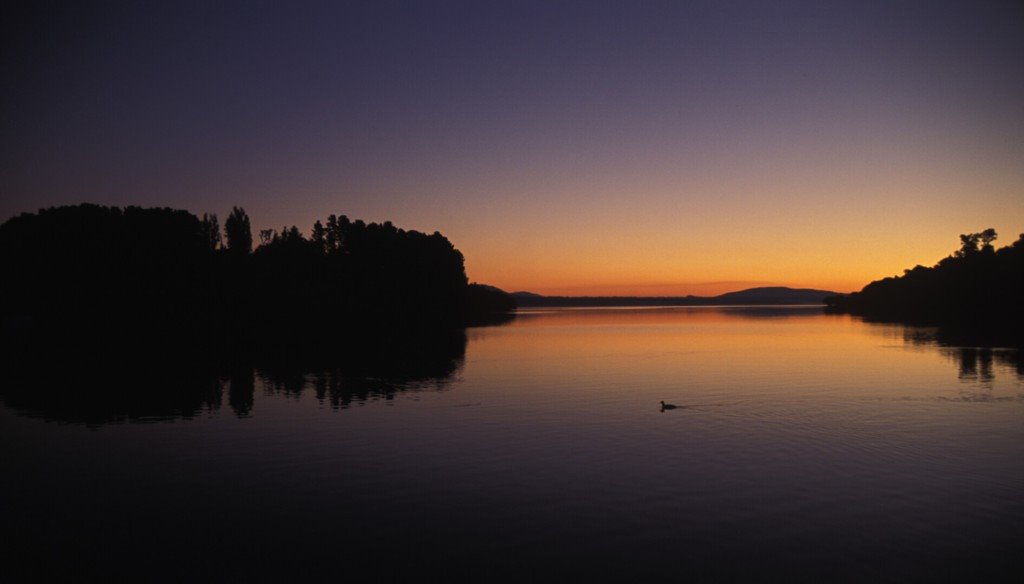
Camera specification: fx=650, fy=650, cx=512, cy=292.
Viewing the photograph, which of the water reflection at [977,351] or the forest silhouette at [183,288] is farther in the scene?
the forest silhouette at [183,288]

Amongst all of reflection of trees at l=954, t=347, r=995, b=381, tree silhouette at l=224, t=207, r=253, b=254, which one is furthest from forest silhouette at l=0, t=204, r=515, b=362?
reflection of trees at l=954, t=347, r=995, b=381

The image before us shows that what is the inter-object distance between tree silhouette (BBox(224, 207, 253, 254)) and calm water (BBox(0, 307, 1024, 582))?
94.8 m

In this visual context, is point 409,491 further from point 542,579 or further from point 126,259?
point 126,259

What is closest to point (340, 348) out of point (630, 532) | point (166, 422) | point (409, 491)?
point (166, 422)

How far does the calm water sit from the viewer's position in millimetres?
20219

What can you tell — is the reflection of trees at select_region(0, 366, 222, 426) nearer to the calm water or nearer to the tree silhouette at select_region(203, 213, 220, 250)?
the calm water

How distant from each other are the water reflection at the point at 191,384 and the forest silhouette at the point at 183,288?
10102mm

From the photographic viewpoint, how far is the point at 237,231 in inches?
5925

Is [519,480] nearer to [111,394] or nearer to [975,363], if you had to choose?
[111,394]

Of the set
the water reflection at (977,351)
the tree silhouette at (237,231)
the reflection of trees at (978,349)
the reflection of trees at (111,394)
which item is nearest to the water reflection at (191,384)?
the reflection of trees at (111,394)

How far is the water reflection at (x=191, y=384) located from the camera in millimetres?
47062

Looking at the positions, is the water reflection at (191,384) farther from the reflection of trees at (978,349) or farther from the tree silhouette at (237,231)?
the tree silhouette at (237,231)

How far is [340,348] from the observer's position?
9825cm

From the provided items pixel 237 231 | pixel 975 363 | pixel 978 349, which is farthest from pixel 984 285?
pixel 237 231
